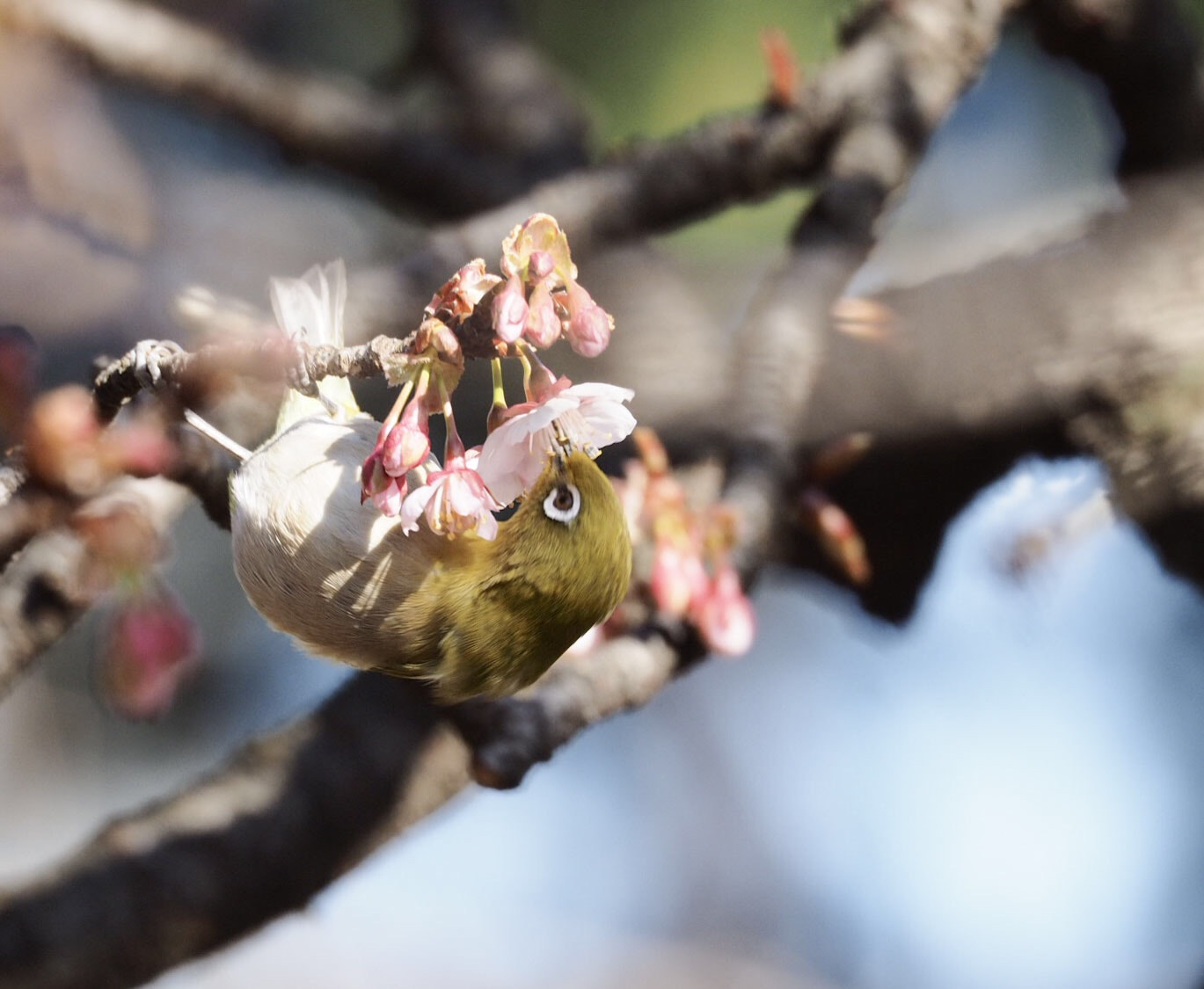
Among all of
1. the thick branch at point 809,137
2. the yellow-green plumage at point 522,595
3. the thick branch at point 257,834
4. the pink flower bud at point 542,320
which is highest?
the pink flower bud at point 542,320

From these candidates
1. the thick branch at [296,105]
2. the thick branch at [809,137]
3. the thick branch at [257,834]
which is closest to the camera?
the thick branch at [257,834]

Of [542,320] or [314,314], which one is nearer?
[542,320]

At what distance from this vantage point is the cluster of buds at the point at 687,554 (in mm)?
779

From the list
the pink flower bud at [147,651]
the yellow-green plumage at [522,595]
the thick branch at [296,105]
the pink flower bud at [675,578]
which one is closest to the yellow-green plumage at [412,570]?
the yellow-green plumage at [522,595]

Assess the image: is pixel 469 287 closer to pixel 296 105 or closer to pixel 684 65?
pixel 296 105

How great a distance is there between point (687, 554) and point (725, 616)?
54 millimetres

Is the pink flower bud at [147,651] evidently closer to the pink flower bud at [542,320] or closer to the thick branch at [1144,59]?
the pink flower bud at [542,320]

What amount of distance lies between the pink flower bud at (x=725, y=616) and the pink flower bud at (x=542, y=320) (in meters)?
0.46

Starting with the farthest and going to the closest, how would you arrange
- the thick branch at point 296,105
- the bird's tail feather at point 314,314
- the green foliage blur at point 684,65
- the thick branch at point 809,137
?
the green foliage blur at point 684,65, the thick branch at point 296,105, the thick branch at point 809,137, the bird's tail feather at point 314,314

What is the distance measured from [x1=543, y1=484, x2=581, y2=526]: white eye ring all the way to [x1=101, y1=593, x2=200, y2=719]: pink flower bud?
44cm

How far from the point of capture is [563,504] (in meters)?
0.50

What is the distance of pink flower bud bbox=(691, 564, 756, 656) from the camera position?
2.56ft

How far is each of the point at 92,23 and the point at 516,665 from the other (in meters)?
0.99

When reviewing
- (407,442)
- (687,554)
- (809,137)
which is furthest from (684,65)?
(407,442)
